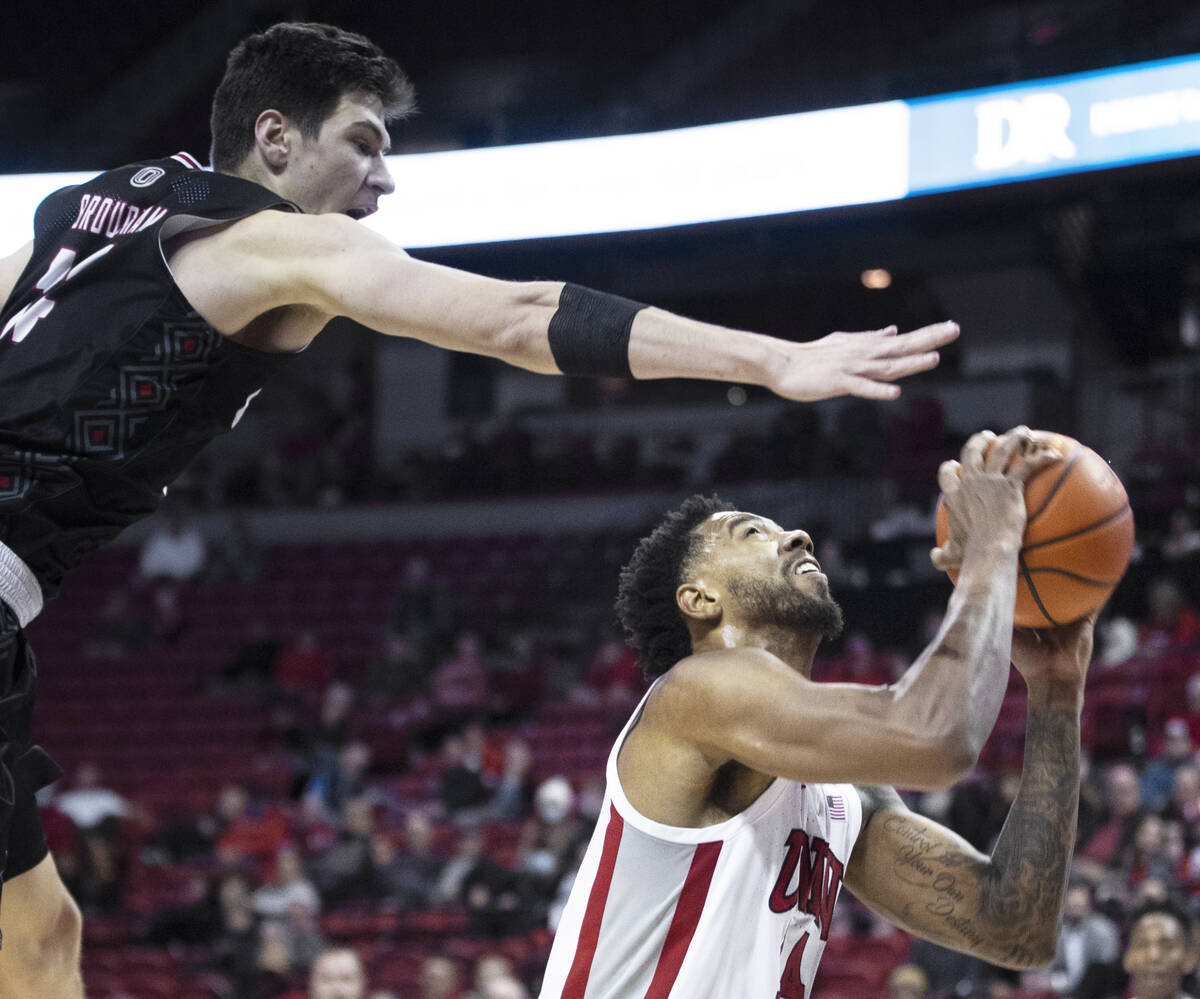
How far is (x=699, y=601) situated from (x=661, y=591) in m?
0.13

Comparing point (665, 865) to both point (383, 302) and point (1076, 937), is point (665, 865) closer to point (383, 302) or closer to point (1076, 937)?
point (383, 302)

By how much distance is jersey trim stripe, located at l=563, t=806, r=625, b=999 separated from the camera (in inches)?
107

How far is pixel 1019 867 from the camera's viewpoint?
2936mm

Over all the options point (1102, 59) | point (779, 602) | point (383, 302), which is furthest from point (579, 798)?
point (383, 302)

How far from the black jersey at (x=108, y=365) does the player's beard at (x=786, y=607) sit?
3.43 ft

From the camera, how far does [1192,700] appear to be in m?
9.68

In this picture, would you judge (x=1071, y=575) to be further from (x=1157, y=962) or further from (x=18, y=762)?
(x=1157, y=962)

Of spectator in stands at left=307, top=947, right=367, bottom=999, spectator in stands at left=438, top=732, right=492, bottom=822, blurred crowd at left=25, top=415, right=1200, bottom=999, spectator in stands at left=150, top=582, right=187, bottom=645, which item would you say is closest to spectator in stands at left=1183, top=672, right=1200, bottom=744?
blurred crowd at left=25, top=415, right=1200, bottom=999

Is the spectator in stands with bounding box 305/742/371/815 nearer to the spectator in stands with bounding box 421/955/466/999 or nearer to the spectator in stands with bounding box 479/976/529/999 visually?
the spectator in stands with bounding box 421/955/466/999

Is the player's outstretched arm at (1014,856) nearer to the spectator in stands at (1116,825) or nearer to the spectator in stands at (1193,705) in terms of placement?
the spectator in stands at (1116,825)

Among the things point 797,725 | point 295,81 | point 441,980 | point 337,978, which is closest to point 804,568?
point 797,725

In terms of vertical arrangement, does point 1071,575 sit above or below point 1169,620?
below

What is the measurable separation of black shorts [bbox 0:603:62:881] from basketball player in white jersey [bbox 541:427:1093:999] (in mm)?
1041

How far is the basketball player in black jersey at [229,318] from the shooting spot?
215cm
